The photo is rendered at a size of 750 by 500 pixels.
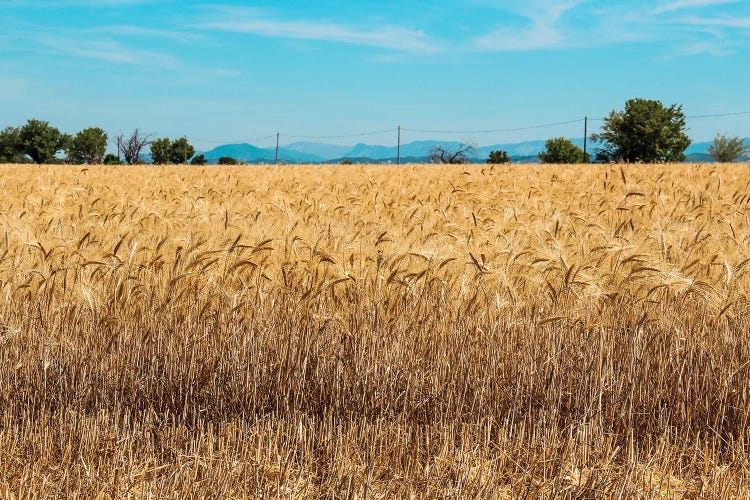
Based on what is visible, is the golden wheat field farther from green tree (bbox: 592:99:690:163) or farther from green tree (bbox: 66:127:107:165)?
green tree (bbox: 66:127:107:165)

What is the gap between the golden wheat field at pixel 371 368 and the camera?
3.21 meters

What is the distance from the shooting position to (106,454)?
10.7 feet

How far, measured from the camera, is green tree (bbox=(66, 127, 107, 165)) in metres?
108

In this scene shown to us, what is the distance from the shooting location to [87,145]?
108 m

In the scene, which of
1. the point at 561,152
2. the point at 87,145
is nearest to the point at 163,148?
the point at 87,145

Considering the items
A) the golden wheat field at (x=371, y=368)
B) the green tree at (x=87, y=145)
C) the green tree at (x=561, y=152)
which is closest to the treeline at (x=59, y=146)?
the green tree at (x=87, y=145)

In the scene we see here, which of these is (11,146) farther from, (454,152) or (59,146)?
(454,152)

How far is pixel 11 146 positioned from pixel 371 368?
355ft

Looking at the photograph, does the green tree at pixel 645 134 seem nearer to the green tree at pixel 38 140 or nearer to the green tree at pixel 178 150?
the green tree at pixel 178 150

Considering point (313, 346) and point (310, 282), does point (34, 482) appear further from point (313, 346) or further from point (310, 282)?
point (310, 282)

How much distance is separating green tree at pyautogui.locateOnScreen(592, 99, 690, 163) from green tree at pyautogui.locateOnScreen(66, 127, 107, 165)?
74553mm

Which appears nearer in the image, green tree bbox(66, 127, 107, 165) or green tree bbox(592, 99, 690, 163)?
green tree bbox(592, 99, 690, 163)

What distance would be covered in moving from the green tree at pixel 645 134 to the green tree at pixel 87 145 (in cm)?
7455

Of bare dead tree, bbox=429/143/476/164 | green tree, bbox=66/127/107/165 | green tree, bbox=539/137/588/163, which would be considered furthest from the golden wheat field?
green tree, bbox=66/127/107/165
